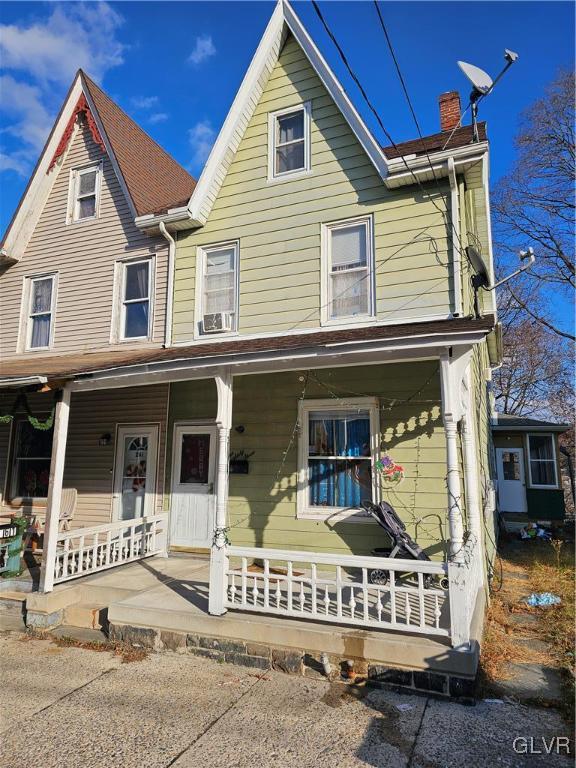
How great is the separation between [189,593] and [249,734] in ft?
8.97

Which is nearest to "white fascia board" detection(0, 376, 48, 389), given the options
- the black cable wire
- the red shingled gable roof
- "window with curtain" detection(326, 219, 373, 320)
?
the red shingled gable roof

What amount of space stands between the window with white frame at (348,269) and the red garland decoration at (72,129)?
6.22m

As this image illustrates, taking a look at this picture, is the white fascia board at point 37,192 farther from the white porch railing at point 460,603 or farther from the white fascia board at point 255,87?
the white porch railing at point 460,603

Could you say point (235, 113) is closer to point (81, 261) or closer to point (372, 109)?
point (372, 109)

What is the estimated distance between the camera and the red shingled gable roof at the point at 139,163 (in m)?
9.94

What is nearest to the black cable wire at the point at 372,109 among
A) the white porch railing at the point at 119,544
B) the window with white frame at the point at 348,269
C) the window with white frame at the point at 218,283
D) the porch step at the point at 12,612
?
the window with white frame at the point at 348,269

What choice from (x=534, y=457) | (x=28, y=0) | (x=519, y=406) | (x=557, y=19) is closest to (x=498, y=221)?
(x=534, y=457)

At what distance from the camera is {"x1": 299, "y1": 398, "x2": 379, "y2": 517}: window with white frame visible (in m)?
7.23

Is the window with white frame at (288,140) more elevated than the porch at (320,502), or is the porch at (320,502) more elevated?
the window with white frame at (288,140)

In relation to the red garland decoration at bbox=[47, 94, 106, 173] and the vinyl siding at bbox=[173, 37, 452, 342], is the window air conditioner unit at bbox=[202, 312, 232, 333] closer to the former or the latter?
the vinyl siding at bbox=[173, 37, 452, 342]

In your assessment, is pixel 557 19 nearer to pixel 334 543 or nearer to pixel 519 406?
pixel 334 543

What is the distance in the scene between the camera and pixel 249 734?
12.1 ft

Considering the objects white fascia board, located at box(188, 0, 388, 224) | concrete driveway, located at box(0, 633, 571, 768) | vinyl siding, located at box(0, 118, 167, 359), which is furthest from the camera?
vinyl siding, located at box(0, 118, 167, 359)

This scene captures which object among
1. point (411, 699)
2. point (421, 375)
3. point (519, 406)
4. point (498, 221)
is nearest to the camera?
point (411, 699)
